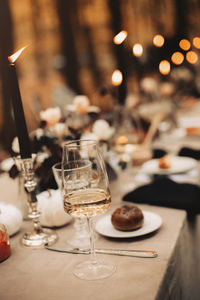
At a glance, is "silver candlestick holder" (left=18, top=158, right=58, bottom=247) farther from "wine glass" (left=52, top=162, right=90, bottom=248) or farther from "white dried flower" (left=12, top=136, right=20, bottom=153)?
"white dried flower" (left=12, top=136, right=20, bottom=153)

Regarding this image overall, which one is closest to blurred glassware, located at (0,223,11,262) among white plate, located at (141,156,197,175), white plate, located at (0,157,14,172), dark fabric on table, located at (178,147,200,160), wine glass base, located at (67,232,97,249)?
wine glass base, located at (67,232,97,249)

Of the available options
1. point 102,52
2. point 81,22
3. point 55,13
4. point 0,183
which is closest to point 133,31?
point 102,52

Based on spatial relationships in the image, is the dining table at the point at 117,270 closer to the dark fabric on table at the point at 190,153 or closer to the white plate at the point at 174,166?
the white plate at the point at 174,166

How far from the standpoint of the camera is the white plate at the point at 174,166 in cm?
159

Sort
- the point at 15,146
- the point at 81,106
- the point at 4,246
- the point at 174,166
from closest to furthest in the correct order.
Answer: the point at 4,246
the point at 15,146
the point at 81,106
the point at 174,166

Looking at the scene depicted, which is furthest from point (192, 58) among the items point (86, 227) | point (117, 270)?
point (117, 270)

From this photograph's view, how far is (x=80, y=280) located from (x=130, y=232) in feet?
0.75

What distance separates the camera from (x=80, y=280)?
0.80 metres

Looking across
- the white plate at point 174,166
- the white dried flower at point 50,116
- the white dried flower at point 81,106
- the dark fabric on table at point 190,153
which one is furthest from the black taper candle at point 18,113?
the dark fabric on table at point 190,153

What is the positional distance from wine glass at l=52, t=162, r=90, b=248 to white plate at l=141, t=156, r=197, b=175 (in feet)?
2.00

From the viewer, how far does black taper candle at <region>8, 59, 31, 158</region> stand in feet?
3.01

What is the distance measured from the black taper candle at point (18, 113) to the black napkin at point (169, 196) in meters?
0.45

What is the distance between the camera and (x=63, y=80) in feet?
18.9

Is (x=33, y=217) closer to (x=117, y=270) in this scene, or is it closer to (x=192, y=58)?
(x=117, y=270)
